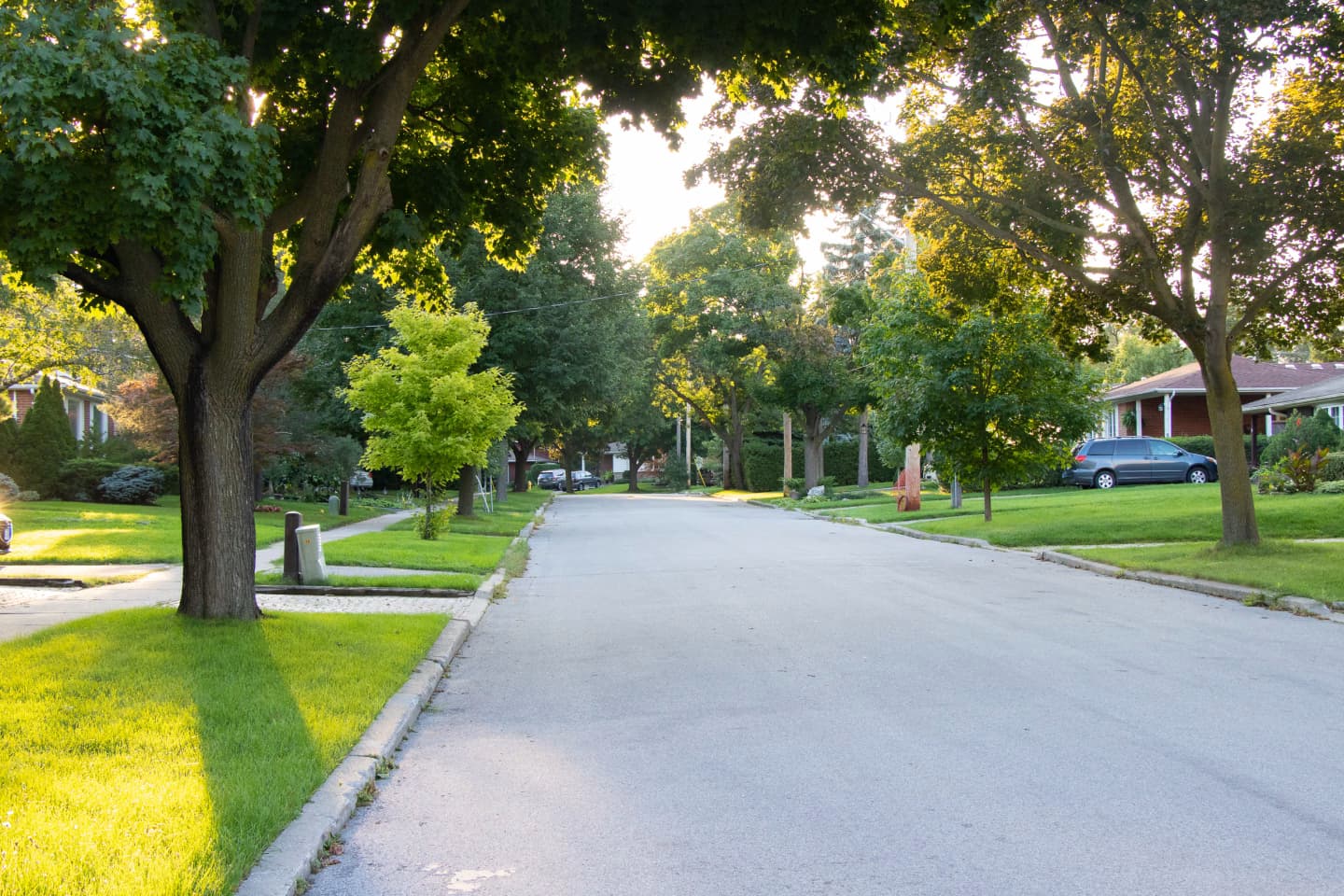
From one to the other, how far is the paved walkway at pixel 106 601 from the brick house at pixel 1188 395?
3659cm

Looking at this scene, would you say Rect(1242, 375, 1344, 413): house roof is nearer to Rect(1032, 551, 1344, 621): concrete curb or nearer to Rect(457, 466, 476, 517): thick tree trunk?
Rect(1032, 551, 1344, 621): concrete curb

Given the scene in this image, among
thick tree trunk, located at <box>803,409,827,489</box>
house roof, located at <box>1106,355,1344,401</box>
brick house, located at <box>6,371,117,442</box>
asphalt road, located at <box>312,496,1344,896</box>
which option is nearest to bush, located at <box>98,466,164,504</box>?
brick house, located at <box>6,371,117,442</box>

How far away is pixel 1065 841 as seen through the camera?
182 inches

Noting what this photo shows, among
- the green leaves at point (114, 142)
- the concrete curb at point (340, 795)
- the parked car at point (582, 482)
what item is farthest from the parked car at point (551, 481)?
the green leaves at point (114, 142)

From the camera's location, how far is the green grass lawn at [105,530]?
55.9ft

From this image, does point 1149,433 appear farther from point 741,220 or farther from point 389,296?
point 741,220

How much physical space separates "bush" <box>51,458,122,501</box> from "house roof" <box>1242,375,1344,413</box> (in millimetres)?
37115

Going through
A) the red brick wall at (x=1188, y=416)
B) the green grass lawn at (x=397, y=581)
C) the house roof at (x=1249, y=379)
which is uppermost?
the house roof at (x=1249, y=379)

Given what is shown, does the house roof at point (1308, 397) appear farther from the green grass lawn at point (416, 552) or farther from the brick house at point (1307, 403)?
the green grass lawn at point (416, 552)

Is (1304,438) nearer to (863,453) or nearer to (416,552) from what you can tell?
(863,453)

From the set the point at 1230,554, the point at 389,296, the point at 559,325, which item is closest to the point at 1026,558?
the point at 1230,554

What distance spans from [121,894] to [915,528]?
23.1 metres

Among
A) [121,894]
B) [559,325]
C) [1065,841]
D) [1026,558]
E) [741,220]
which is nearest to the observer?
[121,894]

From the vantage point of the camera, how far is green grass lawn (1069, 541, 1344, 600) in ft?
40.1
